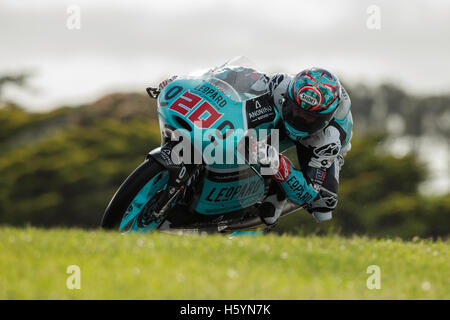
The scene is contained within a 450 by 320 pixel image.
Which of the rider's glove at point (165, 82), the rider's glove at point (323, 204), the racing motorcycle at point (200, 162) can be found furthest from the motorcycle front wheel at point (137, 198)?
the rider's glove at point (323, 204)

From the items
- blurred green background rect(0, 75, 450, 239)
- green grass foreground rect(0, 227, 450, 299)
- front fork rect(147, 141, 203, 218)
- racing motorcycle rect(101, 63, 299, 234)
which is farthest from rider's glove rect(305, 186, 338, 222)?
blurred green background rect(0, 75, 450, 239)

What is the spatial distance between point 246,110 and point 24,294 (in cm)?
302

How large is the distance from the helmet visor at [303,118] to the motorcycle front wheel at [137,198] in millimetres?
1409

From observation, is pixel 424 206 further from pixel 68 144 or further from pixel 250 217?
pixel 250 217

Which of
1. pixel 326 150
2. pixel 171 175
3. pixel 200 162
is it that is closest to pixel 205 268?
pixel 171 175

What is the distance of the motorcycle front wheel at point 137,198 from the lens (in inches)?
237

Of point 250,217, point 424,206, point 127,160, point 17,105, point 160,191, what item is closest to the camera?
point 160,191

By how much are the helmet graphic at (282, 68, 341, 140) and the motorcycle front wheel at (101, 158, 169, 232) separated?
144cm

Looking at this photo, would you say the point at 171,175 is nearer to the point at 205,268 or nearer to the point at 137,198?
the point at 137,198

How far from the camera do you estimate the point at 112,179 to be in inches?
1276

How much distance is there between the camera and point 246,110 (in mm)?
6445

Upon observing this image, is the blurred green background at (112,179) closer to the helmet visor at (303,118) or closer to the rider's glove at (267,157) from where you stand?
the helmet visor at (303,118)

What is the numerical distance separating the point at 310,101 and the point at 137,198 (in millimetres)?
1946
